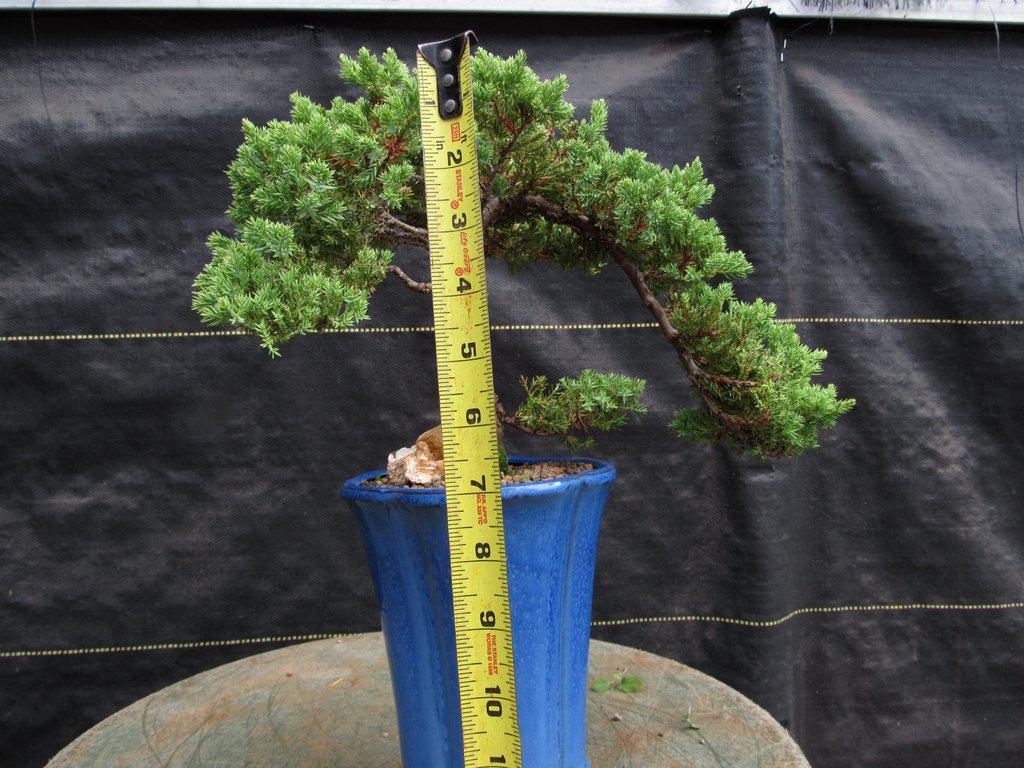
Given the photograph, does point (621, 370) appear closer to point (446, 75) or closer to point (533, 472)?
point (533, 472)

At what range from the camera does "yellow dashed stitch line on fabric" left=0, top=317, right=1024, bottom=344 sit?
1896mm

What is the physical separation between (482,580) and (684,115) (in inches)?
61.6

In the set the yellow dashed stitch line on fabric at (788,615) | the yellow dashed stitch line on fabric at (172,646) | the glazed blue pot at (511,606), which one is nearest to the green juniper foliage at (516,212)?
the glazed blue pot at (511,606)

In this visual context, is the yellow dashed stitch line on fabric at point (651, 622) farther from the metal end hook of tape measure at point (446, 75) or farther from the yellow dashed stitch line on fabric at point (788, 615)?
the metal end hook of tape measure at point (446, 75)

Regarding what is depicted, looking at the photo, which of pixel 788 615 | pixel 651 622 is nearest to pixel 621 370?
pixel 651 622

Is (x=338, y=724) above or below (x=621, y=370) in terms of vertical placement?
below

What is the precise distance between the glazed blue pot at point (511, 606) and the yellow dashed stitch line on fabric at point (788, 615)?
1066mm

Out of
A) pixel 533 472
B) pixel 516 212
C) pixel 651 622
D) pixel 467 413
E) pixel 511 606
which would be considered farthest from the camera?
pixel 651 622

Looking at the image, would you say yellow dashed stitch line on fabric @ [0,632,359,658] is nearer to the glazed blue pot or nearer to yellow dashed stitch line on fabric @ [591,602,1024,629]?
yellow dashed stitch line on fabric @ [591,602,1024,629]

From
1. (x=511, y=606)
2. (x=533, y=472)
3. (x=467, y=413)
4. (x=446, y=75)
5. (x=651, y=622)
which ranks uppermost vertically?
(x=446, y=75)

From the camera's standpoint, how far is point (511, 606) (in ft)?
3.23

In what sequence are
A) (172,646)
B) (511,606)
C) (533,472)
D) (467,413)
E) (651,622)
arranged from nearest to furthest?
(467,413) < (511,606) < (533,472) < (172,646) < (651,622)

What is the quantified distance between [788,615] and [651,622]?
1.22 feet

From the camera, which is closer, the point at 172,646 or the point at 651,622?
the point at 172,646
